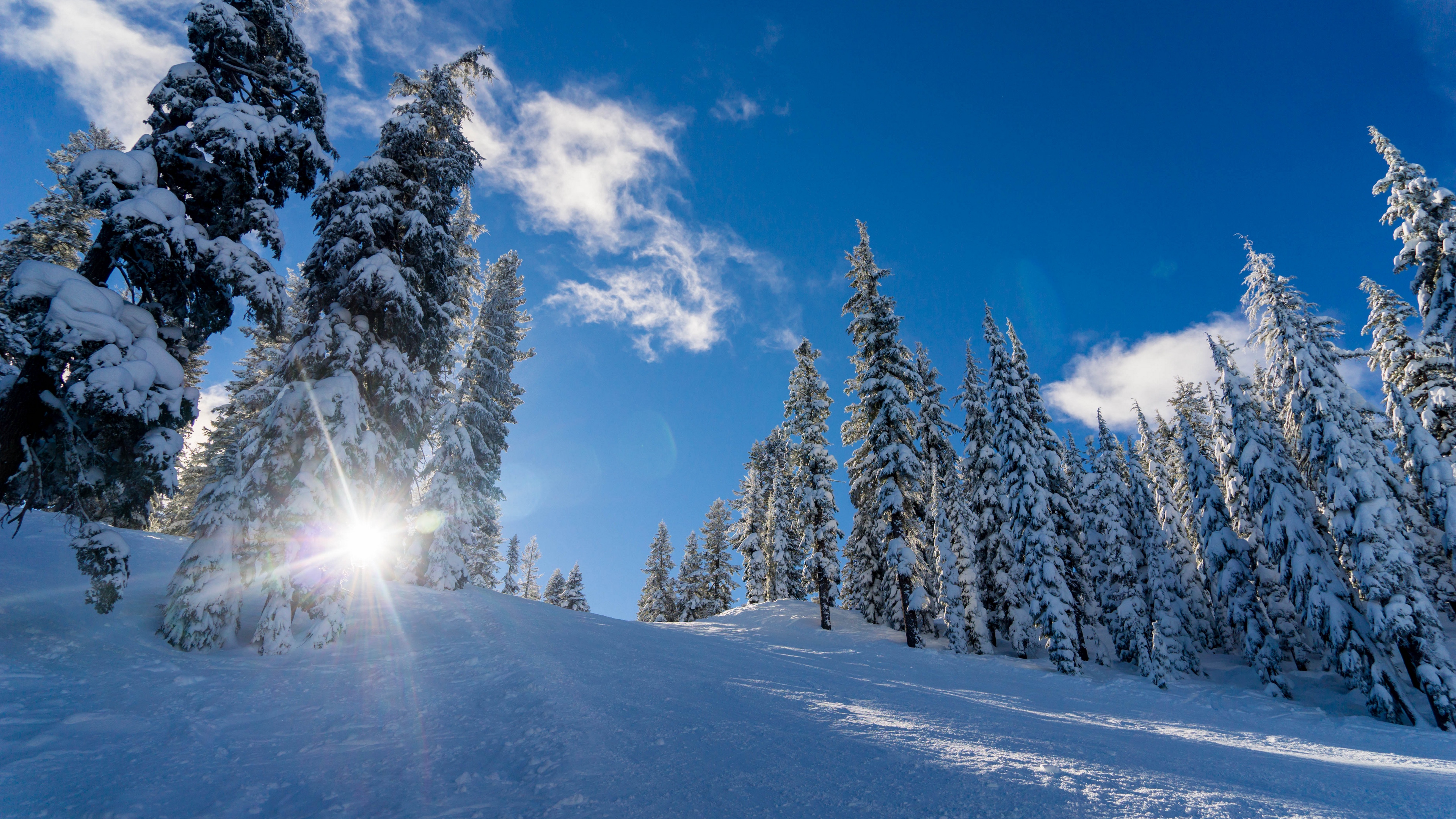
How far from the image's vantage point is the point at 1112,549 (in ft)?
103

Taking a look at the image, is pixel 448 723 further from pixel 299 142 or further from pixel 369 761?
pixel 299 142

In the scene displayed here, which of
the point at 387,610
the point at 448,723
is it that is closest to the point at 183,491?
the point at 387,610

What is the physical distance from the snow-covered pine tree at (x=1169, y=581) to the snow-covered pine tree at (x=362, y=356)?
29.4 meters

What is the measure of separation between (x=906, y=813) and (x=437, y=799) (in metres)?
3.87

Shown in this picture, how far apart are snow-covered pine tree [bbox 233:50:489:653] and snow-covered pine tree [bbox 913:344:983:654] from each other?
22.2 meters

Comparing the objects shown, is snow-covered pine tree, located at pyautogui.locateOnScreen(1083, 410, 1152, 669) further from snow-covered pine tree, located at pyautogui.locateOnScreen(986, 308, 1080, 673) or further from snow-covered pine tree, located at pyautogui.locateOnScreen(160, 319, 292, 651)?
snow-covered pine tree, located at pyautogui.locateOnScreen(160, 319, 292, 651)

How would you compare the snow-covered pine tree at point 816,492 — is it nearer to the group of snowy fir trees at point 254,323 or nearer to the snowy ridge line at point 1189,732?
the snowy ridge line at point 1189,732

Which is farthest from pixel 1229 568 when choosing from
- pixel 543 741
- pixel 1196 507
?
pixel 543 741

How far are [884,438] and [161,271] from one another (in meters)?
25.2

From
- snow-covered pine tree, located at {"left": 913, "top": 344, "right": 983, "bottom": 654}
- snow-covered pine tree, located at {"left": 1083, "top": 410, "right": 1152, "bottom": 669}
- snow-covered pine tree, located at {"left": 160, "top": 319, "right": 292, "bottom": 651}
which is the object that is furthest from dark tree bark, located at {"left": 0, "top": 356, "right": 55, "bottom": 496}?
snow-covered pine tree, located at {"left": 1083, "top": 410, "right": 1152, "bottom": 669}

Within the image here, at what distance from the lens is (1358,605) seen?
802 inches

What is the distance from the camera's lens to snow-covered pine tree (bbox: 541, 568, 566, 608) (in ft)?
181

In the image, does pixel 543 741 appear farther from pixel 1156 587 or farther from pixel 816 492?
pixel 1156 587

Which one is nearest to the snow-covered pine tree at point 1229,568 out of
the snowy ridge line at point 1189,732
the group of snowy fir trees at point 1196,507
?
the group of snowy fir trees at point 1196,507
